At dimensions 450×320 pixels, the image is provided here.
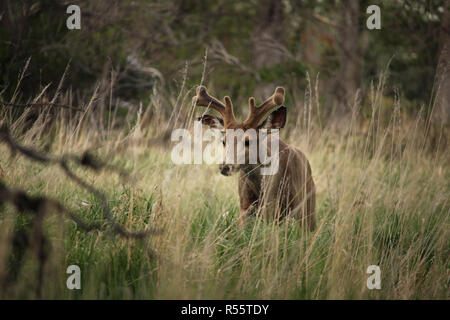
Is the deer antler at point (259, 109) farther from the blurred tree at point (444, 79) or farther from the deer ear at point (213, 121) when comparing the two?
the blurred tree at point (444, 79)

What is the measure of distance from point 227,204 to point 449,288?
2438mm

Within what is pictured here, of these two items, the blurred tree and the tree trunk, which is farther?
the tree trunk

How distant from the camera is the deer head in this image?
5.29m

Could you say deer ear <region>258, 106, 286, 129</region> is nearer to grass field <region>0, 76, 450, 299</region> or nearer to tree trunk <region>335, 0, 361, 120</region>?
grass field <region>0, 76, 450, 299</region>

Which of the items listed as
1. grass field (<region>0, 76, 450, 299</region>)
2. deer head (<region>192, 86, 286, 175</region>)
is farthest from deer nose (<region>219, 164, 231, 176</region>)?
grass field (<region>0, 76, 450, 299</region>)

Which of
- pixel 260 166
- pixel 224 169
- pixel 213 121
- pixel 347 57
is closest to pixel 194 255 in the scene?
pixel 224 169

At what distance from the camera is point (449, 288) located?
3994 mm

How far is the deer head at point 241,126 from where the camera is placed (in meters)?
5.29

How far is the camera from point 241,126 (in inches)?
218

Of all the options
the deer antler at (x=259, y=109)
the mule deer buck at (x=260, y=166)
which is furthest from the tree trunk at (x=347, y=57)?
the mule deer buck at (x=260, y=166)

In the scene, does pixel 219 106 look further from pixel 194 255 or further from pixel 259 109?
pixel 194 255

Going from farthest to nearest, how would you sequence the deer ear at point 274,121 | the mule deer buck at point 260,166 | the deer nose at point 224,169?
the deer ear at point 274,121
the mule deer buck at point 260,166
the deer nose at point 224,169
